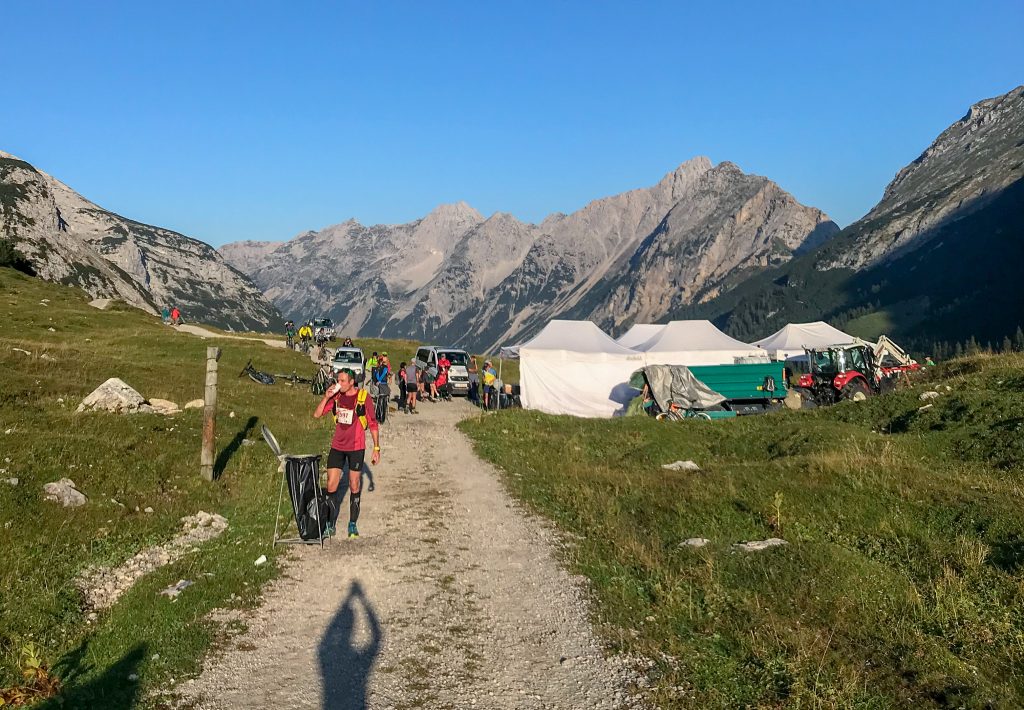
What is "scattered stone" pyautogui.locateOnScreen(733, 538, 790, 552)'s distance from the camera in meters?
11.0

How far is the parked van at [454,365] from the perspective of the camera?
4044 centimetres

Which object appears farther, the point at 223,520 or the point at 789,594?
the point at 223,520

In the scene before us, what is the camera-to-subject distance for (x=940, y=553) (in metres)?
10.4

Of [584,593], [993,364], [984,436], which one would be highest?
[993,364]

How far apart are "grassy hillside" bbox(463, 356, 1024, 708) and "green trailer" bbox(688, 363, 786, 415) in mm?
11484

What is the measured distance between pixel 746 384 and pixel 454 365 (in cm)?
1645

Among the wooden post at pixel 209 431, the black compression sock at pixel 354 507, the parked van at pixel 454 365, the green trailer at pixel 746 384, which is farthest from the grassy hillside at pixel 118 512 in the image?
the green trailer at pixel 746 384

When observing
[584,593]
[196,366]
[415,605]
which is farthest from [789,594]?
[196,366]

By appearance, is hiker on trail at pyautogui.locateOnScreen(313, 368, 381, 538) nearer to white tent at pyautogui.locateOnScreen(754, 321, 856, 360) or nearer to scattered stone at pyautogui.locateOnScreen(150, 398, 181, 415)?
scattered stone at pyautogui.locateOnScreen(150, 398, 181, 415)

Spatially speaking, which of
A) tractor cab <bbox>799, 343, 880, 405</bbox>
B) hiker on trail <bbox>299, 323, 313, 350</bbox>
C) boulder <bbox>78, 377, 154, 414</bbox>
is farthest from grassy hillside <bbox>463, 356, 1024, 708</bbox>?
hiker on trail <bbox>299, 323, 313, 350</bbox>

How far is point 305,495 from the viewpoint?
37.5ft

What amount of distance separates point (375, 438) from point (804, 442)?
14017mm

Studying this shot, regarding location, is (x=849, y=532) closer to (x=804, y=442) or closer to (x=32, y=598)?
(x=804, y=442)

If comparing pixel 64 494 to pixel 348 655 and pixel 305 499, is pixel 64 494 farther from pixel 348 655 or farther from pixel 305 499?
pixel 348 655
